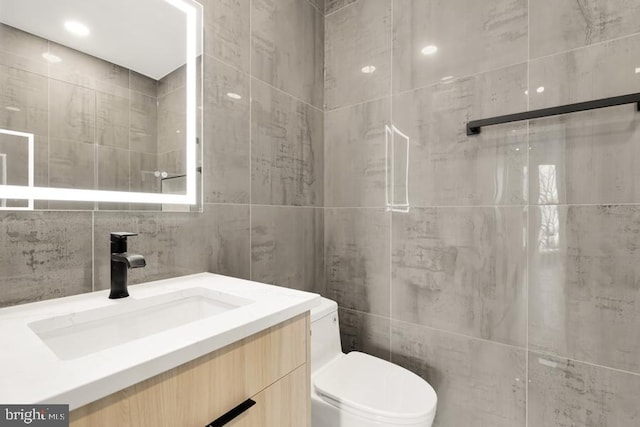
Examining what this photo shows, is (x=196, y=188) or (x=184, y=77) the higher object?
(x=184, y=77)

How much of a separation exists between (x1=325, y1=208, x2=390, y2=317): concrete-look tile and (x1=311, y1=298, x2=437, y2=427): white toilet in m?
0.26

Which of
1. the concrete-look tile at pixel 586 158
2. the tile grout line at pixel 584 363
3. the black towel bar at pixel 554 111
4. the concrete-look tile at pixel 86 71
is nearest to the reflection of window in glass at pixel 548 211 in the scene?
the concrete-look tile at pixel 586 158

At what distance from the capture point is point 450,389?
1382 millimetres

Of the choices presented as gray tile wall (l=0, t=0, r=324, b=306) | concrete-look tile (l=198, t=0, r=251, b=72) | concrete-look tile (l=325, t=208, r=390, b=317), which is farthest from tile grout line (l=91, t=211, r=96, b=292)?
concrete-look tile (l=325, t=208, r=390, b=317)

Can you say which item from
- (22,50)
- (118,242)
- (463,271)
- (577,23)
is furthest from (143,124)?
(577,23)

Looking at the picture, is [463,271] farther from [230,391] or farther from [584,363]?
[230,391]

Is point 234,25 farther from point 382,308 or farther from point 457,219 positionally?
point 382,308

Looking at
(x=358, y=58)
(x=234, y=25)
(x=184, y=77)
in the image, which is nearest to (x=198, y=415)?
(x=184, y=77)

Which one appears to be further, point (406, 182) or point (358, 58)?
point (358, 58)

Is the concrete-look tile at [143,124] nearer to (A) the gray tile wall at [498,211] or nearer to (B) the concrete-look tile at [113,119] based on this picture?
(B) the concrete-look tile at [113,119]

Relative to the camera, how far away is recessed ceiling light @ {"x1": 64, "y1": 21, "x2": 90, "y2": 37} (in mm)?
854

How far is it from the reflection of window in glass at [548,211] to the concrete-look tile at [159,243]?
50.3 inches

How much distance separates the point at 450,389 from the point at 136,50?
1.82 metres

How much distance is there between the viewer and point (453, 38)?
1361mm
